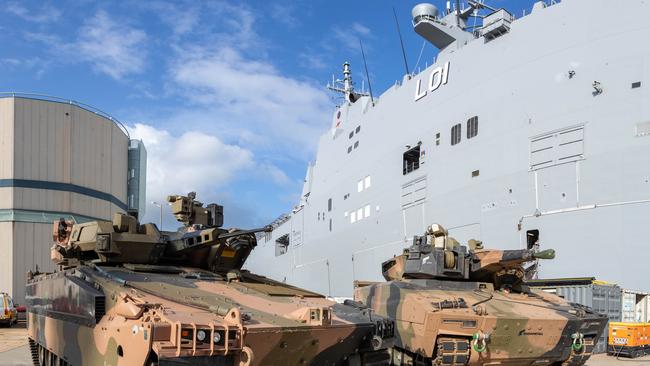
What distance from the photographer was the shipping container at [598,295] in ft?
A: 58.5

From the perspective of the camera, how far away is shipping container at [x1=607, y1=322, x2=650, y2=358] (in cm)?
1703

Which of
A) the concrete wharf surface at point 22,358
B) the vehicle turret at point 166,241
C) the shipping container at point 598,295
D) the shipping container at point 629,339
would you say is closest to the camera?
the vehicle turret at point 166,241

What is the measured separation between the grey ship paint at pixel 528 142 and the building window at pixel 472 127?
0.14 feet

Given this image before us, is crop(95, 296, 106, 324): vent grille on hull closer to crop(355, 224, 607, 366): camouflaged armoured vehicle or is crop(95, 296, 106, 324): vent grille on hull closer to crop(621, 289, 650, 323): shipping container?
crop(355, 224, 607, 366): camouflaged armoured vehicle

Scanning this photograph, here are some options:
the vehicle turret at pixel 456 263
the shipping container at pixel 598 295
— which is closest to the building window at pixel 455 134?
the shipping container at pixel 598 295

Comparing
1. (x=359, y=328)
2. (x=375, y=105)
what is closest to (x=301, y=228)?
(x=375, y=105)

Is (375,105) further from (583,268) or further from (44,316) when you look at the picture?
(44,316)

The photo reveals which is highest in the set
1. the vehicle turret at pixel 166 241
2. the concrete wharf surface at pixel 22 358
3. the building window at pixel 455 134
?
the building window at pixel 455 134

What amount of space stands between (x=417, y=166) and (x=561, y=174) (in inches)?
325

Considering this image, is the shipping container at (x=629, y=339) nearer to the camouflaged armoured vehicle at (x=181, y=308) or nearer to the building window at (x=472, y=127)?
the building window at (x=472, y=127)

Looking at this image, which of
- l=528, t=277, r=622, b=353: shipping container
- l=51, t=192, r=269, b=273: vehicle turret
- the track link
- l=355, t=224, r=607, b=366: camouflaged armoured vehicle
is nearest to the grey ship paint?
l=528, t=277, r=622, b=353: shipping container

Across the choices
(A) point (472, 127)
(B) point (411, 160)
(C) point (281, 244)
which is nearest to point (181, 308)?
(A) point (472, 127)

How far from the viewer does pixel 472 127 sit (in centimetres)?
2364

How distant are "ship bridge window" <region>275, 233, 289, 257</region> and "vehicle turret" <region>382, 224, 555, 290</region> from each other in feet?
110
